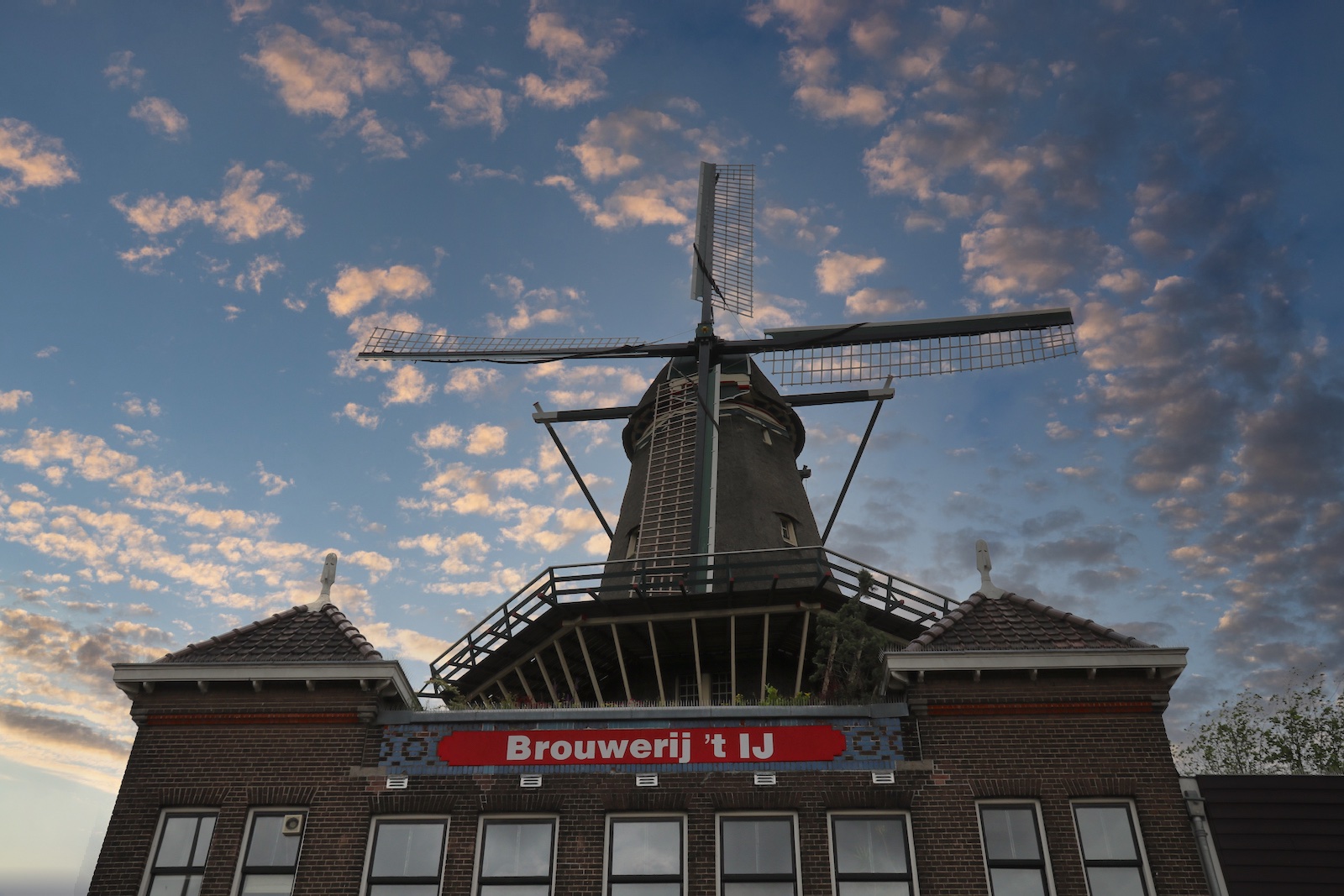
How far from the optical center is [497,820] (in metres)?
14.7

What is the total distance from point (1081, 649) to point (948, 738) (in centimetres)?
250

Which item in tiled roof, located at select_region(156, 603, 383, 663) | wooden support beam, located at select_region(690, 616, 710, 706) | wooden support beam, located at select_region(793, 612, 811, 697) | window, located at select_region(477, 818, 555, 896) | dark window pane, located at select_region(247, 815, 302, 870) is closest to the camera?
window, located at select_region(477, 818, 555, 896)

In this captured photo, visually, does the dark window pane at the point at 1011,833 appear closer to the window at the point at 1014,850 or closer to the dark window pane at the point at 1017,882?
the window at the point at 1014,850

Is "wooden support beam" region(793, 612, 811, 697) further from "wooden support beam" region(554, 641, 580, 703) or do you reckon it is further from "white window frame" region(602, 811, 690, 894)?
"white window frame" region(602, 811, 690, 894)

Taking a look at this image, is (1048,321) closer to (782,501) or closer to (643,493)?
(782,501)

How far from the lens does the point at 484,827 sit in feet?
48.0

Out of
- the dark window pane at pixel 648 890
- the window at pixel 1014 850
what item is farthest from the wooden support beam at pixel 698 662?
the window at pixel 1014 850

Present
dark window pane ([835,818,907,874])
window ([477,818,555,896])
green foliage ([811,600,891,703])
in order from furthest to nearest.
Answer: green foliage ([811,600,891,703]) < window ([477,818,555,896]) < dark window pane ([835,818,907,874])

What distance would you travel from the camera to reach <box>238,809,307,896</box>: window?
14289 millimetres

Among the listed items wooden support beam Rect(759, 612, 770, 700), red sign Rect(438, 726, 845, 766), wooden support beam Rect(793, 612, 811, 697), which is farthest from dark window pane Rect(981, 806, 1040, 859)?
wooden support beam Rect(759, 612, 770, 700)

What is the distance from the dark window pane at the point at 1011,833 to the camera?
45.3 feet

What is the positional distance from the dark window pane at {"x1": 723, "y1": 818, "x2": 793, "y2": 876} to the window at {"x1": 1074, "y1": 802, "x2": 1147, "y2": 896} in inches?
166

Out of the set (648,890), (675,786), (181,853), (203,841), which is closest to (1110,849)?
(675,786)

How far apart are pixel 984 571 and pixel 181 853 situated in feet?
45.7
